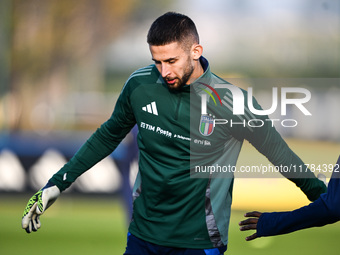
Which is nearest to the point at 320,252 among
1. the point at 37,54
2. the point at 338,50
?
the point at 37,54

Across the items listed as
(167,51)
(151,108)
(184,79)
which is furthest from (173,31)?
(151,108)

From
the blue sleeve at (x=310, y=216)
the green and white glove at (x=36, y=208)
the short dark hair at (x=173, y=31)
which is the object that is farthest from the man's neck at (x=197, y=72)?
the green and white glove at (x=36, y=208)

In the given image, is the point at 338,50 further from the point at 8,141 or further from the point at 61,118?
the point at 8,141

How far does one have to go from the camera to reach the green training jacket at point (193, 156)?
451 centimetres

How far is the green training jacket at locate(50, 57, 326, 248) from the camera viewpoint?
451 cm

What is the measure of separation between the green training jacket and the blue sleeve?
0.49m

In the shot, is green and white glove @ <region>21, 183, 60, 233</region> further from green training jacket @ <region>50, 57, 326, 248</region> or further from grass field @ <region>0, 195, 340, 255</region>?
grass field @ <region>0, 195, 340, 255</region>

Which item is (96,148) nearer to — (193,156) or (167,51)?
(193,156)

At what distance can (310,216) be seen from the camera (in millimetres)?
3752

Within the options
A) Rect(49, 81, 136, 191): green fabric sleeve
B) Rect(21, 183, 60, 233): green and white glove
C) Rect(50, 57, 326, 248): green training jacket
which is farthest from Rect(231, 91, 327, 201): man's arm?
Rect(21, 183, 60, 233): green and white glove

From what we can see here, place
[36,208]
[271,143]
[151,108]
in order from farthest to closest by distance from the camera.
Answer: [36,208] < [151,108] < [271,143]

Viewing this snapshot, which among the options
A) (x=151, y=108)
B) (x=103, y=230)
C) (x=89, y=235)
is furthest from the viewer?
(x=103, y=230)

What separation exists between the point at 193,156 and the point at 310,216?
1052 mm

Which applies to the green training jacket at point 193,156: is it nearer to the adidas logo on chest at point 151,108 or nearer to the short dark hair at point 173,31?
the adidas logo on chest at point 151,108
